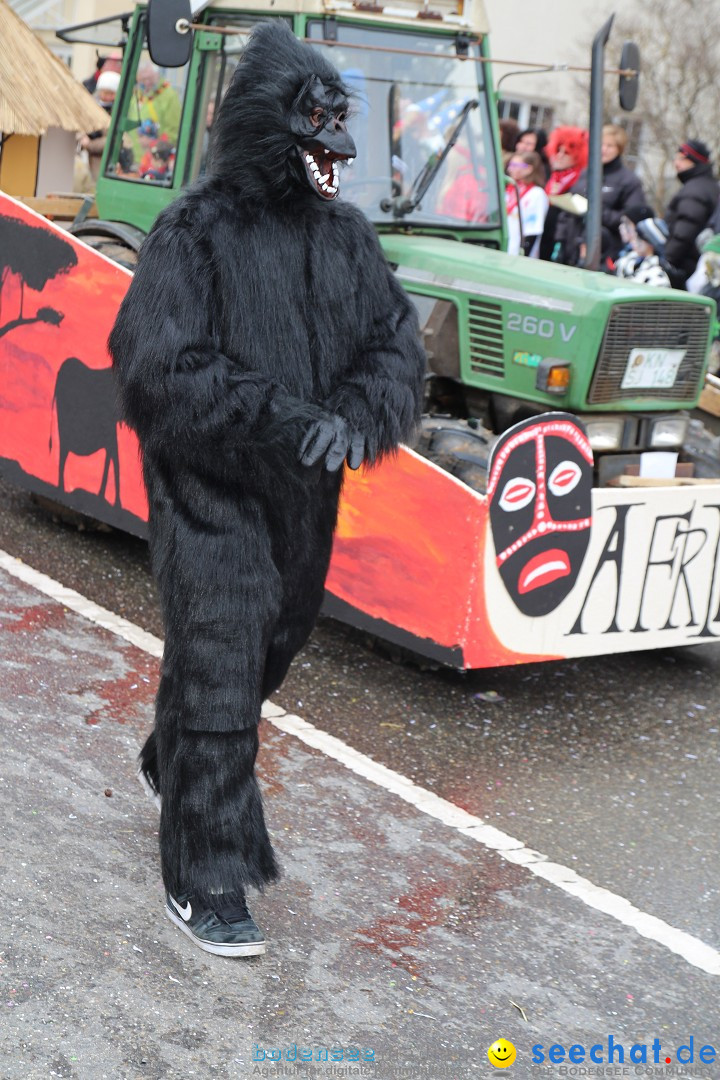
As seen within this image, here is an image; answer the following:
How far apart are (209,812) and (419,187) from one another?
3.91m

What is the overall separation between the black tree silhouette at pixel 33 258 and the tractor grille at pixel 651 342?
2383 millimetres

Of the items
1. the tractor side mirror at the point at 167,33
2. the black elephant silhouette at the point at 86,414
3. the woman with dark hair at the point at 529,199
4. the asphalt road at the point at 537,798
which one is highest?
the tractor side mirror at the point at 167,33

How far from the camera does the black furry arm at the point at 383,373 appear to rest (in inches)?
138

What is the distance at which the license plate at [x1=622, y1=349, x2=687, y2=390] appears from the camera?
20.8 feet

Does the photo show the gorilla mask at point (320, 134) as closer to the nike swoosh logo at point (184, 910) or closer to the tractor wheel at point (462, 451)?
the nike swoosh logo at point (184, 910)

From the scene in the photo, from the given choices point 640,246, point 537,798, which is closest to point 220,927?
point 537,798

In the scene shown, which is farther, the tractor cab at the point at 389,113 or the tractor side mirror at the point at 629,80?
the tractor side mirror at the point at 629,80

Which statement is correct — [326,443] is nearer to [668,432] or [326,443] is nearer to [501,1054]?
[501,1054]

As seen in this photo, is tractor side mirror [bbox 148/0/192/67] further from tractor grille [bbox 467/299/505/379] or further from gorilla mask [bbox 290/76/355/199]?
gorilla mask [bbox 290/76/355/199]

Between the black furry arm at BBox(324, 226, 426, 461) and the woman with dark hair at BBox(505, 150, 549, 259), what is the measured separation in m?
4.54

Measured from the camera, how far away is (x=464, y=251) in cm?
661

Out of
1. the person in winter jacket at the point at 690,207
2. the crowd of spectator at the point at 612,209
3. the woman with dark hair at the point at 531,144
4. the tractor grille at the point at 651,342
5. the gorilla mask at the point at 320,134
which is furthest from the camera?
the person in winter jacket at the point at 690,207

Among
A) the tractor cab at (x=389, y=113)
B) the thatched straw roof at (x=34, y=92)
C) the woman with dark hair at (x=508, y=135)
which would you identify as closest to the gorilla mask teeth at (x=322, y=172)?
the tractor cab at (x=389, y=113)

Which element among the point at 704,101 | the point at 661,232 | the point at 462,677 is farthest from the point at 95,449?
the point at 704,101
